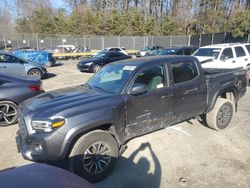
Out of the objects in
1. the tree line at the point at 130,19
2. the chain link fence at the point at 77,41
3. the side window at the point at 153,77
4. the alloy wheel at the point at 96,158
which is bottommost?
the alloy wheel at the point at 96,158

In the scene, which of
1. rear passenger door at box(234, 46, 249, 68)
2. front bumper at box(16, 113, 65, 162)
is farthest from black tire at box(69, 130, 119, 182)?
rear passenger door at box(234, 46, 249, 68)

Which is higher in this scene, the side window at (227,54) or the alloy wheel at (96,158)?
the side window at (227,54)

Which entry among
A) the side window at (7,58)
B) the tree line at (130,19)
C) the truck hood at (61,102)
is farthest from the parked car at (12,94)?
the tree line at (130,19)

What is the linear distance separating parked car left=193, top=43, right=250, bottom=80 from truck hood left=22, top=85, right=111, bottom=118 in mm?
7678

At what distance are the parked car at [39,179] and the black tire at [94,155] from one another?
1.10m

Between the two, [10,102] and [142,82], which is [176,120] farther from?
[10,102]

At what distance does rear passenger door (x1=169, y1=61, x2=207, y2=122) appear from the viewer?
4.41 m

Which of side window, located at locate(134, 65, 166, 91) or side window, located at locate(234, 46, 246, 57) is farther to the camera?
side window, located at locate(234, 46, 246, 57)

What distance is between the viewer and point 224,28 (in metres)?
38.1

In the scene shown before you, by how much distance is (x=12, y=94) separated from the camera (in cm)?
585

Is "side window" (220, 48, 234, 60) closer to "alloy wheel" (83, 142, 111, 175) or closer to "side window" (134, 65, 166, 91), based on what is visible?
"side window" (134, 65, 166, 91)

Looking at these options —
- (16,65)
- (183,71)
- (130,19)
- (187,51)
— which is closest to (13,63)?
(16,65)

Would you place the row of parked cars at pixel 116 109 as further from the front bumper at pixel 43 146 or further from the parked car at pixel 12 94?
the parked car at pixel 12 94

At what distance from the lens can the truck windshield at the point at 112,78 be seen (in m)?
3.94
